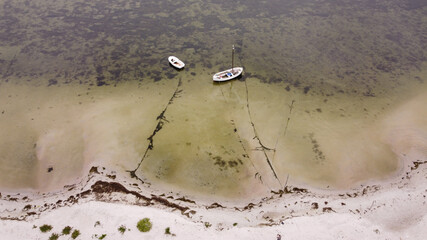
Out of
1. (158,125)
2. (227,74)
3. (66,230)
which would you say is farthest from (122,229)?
(227,74)

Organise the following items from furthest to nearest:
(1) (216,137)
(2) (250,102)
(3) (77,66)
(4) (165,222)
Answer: (3) (77,66) < (2) (250,102) < (1) (216,137) < (4) (165,222)

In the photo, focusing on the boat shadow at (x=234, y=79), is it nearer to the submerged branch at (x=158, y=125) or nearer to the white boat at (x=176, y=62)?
the submerged branch at (x=158, y=125)

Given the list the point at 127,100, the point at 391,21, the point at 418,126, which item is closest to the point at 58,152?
the point at 127,100

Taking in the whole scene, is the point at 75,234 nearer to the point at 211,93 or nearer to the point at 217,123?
the point at 217,123

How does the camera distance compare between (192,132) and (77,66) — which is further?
(77,66)

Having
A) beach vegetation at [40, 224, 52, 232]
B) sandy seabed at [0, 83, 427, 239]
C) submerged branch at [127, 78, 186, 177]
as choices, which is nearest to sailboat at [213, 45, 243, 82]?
submerged branch at [127, 78, 186, 177]

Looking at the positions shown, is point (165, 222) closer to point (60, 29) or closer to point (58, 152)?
point (58, 152)

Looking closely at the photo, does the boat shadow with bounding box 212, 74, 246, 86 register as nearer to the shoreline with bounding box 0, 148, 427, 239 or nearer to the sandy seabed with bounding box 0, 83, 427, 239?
the sandy seabed with bounding box 0, 83, 427, 239
